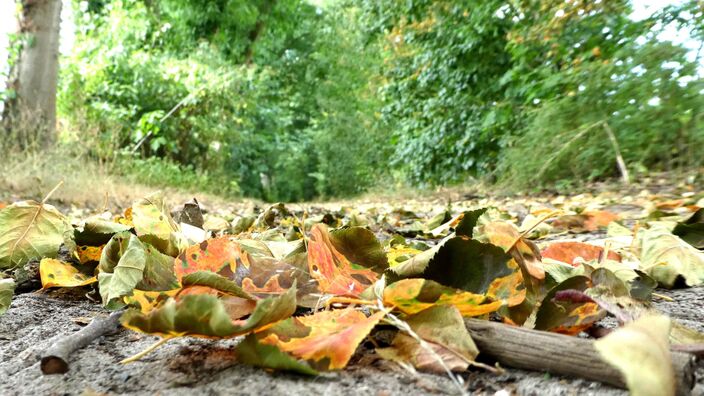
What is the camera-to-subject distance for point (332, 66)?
20.8m

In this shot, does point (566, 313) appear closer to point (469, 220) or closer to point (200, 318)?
point (469, 220)

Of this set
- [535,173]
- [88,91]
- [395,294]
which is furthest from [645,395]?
[88,91]

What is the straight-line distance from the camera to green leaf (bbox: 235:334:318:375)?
65cm

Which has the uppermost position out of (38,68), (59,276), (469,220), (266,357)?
(38,68)

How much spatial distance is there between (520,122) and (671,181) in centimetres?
322

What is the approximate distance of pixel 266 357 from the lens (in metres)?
0.66

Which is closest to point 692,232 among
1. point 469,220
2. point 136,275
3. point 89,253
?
point 469,220

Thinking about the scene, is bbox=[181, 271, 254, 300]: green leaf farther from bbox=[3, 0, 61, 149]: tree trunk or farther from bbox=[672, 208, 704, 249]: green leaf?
bbox=[3, 0, 61, 149]: tree trunk

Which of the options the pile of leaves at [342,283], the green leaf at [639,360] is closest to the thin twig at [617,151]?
the pile of leaves at [342,283]

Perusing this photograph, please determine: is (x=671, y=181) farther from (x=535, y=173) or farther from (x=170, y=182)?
(x=170, y=182)

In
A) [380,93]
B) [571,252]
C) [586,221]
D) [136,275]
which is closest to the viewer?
[136,275]

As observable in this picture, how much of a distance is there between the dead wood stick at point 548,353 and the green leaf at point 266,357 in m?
0.22

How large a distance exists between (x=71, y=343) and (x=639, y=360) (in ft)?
2.16

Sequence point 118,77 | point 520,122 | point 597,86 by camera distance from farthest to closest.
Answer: point 118,77
point 520,122
point 597,86
